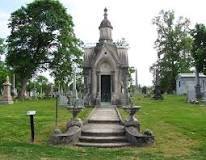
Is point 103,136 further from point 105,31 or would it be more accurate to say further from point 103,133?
point 105,31

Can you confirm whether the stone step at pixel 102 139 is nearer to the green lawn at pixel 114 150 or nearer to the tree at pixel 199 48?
the green lawn at pixel 114 150

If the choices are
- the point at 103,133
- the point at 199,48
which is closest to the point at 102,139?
the point at 103,133

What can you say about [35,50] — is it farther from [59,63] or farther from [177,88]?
[177,88]

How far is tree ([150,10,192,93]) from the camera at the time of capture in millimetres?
65812

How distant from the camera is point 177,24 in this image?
2623 inches

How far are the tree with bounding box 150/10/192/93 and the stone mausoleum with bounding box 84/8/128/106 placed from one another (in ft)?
97.9

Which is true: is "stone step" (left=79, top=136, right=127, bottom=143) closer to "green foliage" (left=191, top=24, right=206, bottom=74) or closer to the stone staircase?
the stone staircase

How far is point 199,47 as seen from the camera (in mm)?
46094

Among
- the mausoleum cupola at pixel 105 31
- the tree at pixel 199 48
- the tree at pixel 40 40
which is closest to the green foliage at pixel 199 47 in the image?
the tree at pixel 199 48

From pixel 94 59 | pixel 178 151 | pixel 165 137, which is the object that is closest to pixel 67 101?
pixel 94 59

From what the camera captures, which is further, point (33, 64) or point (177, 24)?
point (177, 24)

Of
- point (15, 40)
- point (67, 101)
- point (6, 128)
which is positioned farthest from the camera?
point (15, 40)

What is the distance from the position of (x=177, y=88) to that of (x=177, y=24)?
10295mm

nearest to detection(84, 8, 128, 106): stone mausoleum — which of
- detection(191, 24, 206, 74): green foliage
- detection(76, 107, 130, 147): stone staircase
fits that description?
detection(191, 24, 206, 74): green foliage
